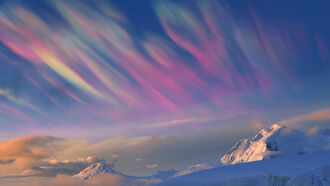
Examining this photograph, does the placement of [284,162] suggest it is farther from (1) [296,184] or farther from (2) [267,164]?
(1) [296,184]

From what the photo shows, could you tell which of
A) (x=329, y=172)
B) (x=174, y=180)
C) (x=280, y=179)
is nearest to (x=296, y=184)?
(x=280, y=179)

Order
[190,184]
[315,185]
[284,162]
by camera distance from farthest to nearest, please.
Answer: [284,162]
[190,184]
[315,185]

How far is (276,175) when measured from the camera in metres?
44.2

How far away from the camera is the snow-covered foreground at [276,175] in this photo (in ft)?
142

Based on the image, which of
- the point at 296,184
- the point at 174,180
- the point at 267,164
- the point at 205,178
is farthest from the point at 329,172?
the point at 174,180

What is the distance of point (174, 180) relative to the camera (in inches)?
1903

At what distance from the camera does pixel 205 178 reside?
47906 mm

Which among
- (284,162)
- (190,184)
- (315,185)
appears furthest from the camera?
(284,162)

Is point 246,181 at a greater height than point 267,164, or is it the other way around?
point 267,164

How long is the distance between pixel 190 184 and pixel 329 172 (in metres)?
20.1

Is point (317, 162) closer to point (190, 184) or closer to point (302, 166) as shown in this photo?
point (302, 166)

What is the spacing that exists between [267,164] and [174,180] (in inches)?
613

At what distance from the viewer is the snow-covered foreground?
43266mm

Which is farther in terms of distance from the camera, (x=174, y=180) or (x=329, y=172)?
(x=174, y=180)
